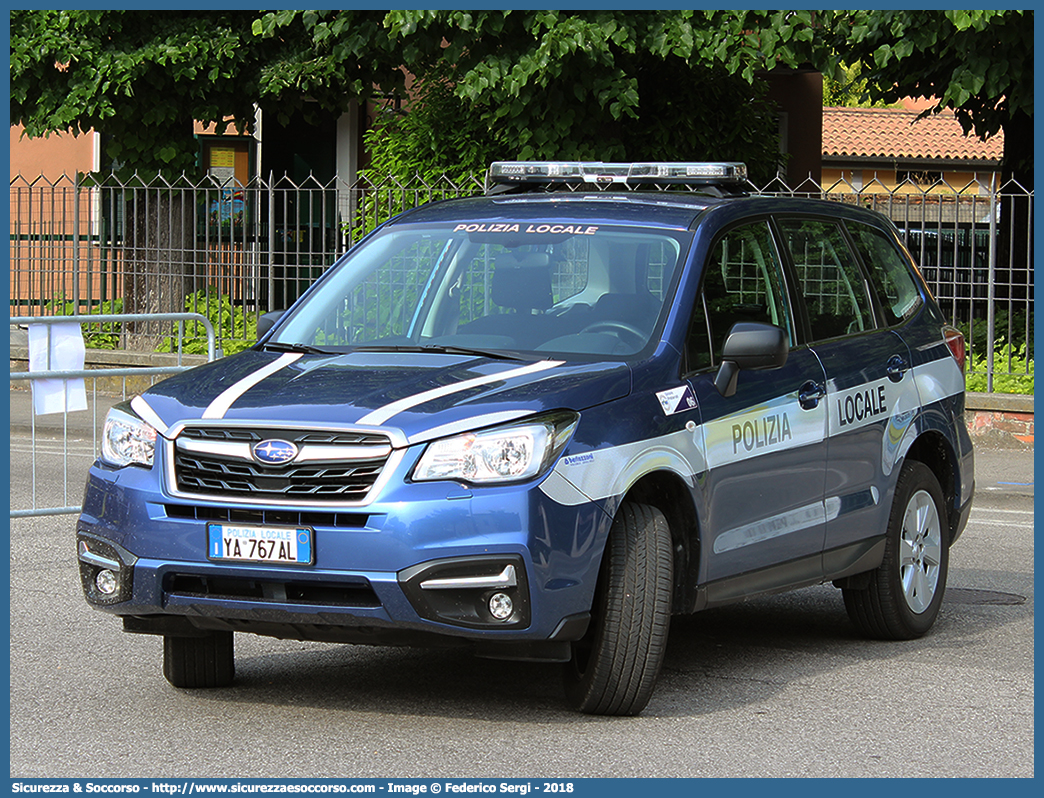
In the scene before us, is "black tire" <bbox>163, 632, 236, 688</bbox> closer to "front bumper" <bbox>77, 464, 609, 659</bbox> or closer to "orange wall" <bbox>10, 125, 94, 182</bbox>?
"front bumper" <bbox>77, 464, 609, 659</bbox>

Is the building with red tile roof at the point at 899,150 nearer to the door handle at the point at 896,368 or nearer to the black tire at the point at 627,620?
the door handle at the point at 896,368

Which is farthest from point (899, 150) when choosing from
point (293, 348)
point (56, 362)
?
point (293, 348)

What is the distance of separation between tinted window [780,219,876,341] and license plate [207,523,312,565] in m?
2.69

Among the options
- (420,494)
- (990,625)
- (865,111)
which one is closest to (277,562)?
(420,494)

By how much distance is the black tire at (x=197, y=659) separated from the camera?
614 centimetres

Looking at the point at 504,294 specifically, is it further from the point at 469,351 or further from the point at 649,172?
the point at 649,172

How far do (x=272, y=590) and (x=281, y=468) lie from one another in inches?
15.9

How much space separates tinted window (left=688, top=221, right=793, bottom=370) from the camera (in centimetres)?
628

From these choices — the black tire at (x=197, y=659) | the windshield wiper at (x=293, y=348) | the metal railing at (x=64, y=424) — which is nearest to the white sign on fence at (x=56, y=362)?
the metal railing at (x=64, y=424)

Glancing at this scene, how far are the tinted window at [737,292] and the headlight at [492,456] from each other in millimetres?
1067

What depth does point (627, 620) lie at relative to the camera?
5.54 meters

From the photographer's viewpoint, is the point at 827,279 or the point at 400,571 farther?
the point at 827,279

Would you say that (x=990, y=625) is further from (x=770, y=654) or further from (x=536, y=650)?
(x=536, y=650)

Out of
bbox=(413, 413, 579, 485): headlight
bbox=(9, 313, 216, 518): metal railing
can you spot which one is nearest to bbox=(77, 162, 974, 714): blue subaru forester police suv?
bbox=(413, 413, 579, 485): headlight
